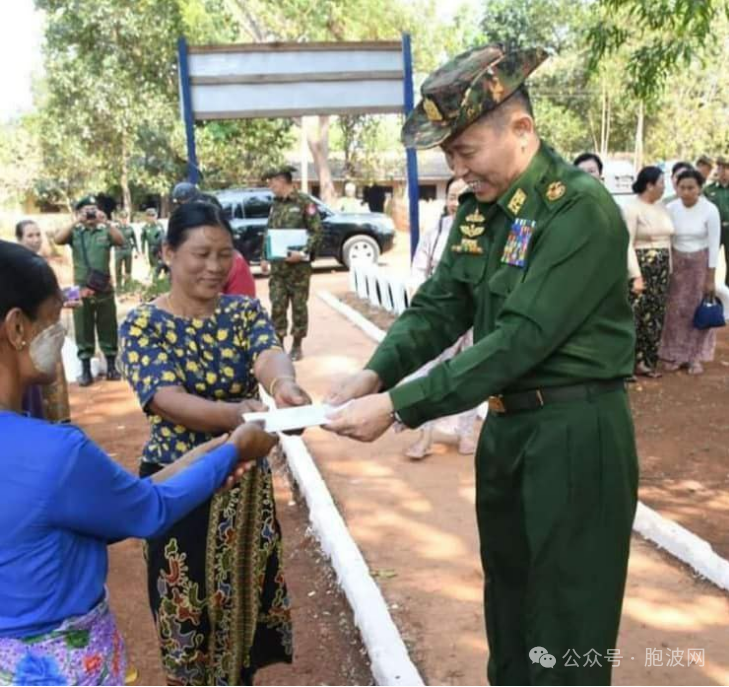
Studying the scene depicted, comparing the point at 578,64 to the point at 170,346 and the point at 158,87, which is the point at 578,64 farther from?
the point at 170,346

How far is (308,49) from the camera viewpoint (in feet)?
26.2

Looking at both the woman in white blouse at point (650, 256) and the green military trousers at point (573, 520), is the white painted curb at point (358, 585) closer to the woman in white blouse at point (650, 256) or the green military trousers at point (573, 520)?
the green military trousers at point (573, 520)

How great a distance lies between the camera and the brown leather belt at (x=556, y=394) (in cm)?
217

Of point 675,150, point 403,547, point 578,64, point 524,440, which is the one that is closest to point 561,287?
point 524,440

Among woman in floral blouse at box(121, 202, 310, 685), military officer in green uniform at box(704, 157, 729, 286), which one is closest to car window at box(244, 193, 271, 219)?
military officer in green uniform at box(704, 157, 729, 286)

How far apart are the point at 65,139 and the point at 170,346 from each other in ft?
74.6

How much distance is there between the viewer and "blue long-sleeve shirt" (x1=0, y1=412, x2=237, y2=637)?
163cm

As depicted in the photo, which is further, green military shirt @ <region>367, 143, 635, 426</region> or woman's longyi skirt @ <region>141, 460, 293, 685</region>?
woman's longyi skirt @ <region>141, 460, 293, 685</region>

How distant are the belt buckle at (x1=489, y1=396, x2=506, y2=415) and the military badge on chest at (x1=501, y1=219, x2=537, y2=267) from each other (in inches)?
14.4

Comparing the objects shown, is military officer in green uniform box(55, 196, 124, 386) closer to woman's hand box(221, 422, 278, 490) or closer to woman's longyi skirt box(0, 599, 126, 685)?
woman's hand box(221, 422, 278, 490)

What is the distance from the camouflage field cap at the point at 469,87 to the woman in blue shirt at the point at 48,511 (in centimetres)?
103

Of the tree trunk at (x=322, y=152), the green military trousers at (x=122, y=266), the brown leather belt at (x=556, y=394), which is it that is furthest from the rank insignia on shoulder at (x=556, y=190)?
the tree trunk at (x=322, y=152)

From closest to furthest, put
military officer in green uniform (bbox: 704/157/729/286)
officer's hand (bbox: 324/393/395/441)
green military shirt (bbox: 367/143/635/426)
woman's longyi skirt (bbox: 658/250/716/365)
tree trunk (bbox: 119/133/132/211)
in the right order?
green military shirt (bbox: 367/143/635/426)
officer's hand (bbox: 324/393/395/441)
woman's longyi skirt (bbox: 658/250/716/365)
military officer in green uniform (bbox: 704/157/729/286)
tree trunk (bbox: 119/133/132/211)

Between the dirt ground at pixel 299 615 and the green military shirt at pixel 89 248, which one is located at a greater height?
the green military shirt at pixel 89 248
